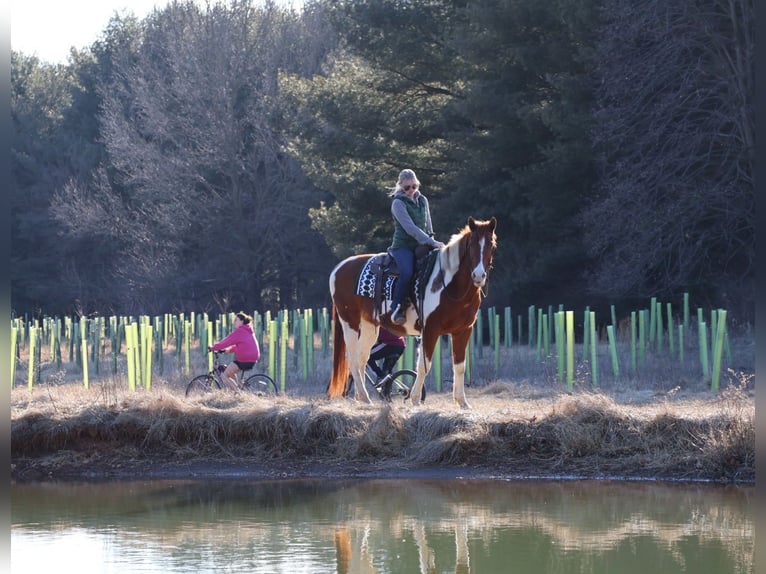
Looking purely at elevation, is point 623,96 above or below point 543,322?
above

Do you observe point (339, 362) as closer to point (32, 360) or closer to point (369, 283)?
point (369, 283)

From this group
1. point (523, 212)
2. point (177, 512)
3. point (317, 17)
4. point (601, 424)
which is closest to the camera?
point (177, 512)

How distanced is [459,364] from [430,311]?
648mm

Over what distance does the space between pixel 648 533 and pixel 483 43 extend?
20.2 metres

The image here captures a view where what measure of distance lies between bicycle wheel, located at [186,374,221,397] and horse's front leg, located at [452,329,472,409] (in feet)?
11.2

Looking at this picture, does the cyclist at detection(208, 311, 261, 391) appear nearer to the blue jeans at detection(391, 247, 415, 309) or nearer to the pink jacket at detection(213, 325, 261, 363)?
the pink jacket at detection(213, 325, 261, 363)

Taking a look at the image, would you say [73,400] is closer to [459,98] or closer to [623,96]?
[623,96]

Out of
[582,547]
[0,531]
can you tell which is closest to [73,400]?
[582,547]

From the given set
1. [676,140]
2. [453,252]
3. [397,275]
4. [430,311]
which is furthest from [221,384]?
[676,140]

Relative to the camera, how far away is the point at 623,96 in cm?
2580

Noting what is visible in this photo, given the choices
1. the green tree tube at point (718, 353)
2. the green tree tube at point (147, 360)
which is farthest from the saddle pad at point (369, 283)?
the green tree tube at point (718, 353)

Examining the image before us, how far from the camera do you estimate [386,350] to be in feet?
51.3

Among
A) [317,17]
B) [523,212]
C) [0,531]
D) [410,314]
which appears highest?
[317,17]

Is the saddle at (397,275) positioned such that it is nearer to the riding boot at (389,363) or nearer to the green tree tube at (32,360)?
the riding boot at (389,363)
